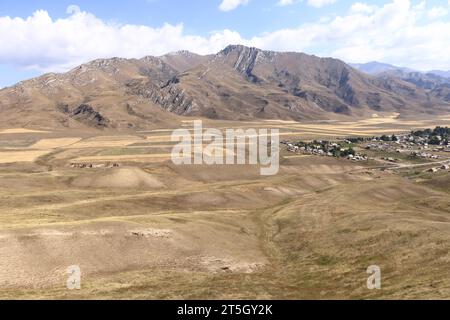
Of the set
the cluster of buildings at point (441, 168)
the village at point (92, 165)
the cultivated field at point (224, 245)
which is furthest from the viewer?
the village at point (92, 165)

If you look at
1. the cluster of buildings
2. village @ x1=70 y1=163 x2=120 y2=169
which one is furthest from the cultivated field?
the cluster of buildings

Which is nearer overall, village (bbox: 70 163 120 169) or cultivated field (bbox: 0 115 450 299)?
cultivated field (bbox: 0 115 450 299)

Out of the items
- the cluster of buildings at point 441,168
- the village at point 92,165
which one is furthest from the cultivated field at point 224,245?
the cluster of buildings at point 441,168

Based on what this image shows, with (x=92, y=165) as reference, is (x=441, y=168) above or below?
below

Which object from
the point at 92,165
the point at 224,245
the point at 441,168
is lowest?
the point at 224,245

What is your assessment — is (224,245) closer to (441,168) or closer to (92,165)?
(92,165)

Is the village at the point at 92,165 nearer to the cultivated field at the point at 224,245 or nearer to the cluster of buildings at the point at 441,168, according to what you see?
the cultivated field at the point at 224,245

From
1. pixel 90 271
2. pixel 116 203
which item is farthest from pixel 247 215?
pixel 90 271

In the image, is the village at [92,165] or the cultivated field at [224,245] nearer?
the cultivated field at [224,245]

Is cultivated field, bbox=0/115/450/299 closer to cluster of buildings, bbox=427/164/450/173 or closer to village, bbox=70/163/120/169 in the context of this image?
village, bbox=70/163/120/169

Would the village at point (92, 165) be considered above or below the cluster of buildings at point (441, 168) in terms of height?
above

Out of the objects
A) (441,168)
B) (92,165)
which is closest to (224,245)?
(92,165)
